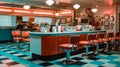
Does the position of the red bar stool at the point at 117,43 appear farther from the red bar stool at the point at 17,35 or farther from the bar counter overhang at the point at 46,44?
the red bar stool at the point at 17,35

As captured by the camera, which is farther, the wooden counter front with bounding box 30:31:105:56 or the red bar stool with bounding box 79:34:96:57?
the red bar stool with bounding box 79:34:96:57

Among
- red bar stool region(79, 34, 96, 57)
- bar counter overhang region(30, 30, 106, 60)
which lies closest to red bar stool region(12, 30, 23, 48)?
bar counter overhang region(30, 30, 106, 60)

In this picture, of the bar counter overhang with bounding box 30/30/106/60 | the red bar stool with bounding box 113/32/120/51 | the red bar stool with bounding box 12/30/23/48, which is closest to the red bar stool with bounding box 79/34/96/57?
the bar counter overhang with bounding box 30/30/106/60

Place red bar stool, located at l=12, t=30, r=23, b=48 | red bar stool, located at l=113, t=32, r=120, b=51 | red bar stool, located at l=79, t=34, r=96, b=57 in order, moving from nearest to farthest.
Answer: red bar stool, located at l=79, t=34, r=96, b=57 → red bar stool, located at l=113, t=32, r=120, b=51 → red bar stool, located at l=12, t=30, r=23, b=48

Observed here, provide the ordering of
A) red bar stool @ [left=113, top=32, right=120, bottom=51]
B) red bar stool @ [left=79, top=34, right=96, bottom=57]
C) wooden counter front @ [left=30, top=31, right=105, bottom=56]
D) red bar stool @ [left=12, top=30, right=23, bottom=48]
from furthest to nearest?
red bar stool @ [left=12, top=30, right=23, bottom=48]
red bar stool @ [left=113, top=32, right=120, bottom=51]
red bar stool @ [left=79, top=34, right=96, bottom=57]
wooden counter front @ [left=30, top=31, right=105, bottom=56]

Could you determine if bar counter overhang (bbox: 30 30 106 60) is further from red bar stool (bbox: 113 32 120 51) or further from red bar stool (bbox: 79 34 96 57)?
red bar stool (bbox: 113 32 120 51)

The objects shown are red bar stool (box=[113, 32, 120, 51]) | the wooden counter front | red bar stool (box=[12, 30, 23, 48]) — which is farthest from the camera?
red bar stool (box=[12, 30, 23, 48])

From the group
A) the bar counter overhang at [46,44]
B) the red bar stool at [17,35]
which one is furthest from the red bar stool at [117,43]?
the red bar stool at [17,35]

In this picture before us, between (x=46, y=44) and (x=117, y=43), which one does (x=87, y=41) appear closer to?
(x=46, y=44)

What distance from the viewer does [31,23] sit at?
11180 millimetres

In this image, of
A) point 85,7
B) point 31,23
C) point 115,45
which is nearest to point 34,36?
point 115,45

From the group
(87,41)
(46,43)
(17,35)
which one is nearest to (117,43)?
(87,41)

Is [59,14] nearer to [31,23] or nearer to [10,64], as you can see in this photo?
Result: [31,23]

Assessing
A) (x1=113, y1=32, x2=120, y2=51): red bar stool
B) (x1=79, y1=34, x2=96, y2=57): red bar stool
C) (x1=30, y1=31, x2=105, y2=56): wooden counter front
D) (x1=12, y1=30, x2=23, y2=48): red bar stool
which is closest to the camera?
(x1=30, y1=31, x2=105, y2=56): wooden counter front
